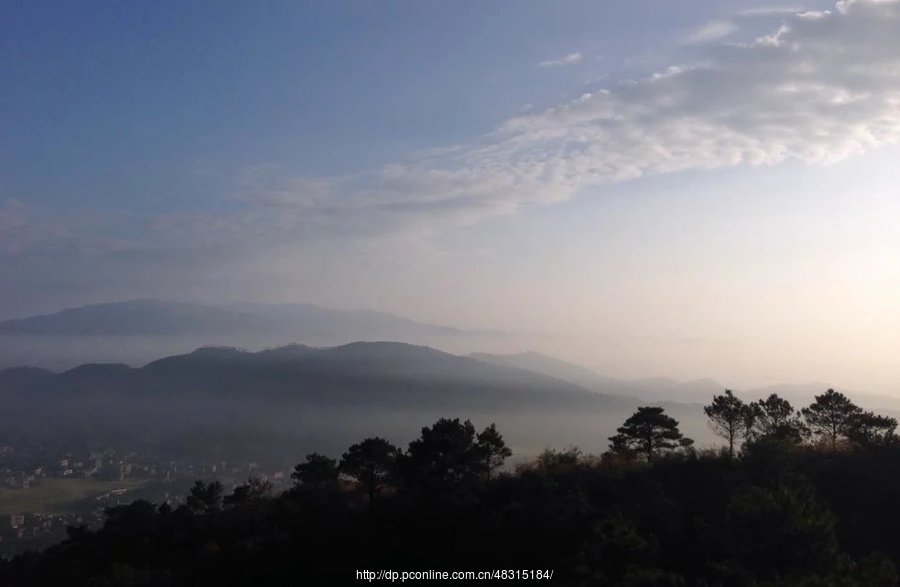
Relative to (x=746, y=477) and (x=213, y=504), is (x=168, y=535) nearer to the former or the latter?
(x=213, y=504)

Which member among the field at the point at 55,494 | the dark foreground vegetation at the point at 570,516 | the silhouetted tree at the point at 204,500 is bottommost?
the field at the point at 55,494

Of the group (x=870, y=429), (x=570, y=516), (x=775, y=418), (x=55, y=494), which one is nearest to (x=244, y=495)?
(x=570, y=516)

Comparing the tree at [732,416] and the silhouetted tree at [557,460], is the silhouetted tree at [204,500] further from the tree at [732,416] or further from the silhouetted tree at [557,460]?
the tree at [732,416]

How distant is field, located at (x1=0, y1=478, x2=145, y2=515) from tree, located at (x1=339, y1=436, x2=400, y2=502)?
86.0m

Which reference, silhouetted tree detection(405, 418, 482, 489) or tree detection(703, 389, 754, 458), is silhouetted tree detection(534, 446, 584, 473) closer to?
silhouetted tree detection(405, 418, 482, 489)

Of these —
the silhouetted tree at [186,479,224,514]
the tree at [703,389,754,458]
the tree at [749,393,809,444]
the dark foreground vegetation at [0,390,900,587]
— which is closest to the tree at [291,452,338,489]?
the dark foreground vegetation at [0,390,900,587]

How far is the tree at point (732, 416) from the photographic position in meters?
37.9

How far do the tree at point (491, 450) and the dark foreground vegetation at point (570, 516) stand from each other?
3.5 inches

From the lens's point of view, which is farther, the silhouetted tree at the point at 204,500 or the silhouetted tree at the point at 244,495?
the silhouetted tree at the point at 244,495

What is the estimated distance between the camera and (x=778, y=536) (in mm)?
16344

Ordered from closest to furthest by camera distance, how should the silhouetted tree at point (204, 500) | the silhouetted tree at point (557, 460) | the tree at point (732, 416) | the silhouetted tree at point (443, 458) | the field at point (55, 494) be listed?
the silhouetted tree at point (443, 458) → the silhouetted tree at point (557, 460) → the tree at point (732, 416) → the silhouetted tree at point (204, 500) → the field at point (55, 494)

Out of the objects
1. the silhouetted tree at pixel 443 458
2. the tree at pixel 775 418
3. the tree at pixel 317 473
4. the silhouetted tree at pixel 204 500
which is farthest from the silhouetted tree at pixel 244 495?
the tree at pixel 775 418

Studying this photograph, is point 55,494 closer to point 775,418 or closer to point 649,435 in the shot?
point 649,435

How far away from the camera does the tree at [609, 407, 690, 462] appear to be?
36469 mm
